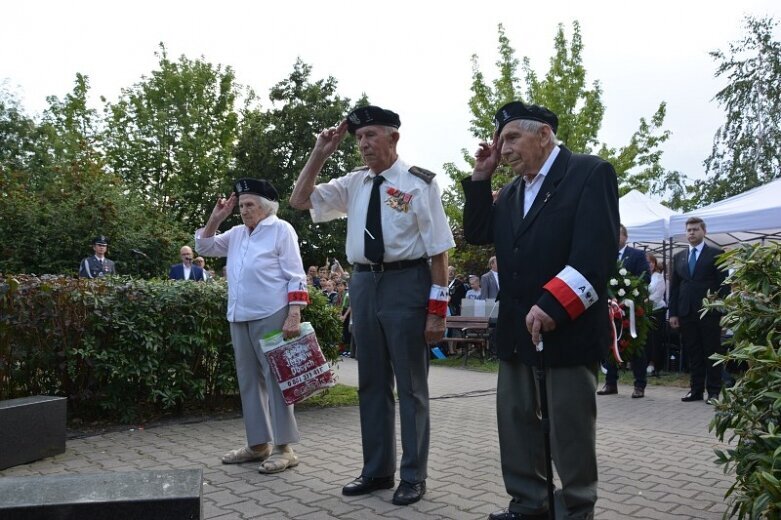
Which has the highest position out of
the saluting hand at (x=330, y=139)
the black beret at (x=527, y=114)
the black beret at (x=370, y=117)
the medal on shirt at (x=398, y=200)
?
the black beret at (x=370, y=117)

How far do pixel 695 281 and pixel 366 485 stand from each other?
6160 mm

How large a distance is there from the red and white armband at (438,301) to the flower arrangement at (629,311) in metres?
4.36

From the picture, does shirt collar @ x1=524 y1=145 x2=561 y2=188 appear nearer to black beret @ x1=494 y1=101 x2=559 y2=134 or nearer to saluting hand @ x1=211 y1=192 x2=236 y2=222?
black beret @ x1=494 y1=101 x2=559 y2=134

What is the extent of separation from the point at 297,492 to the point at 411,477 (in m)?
0.78

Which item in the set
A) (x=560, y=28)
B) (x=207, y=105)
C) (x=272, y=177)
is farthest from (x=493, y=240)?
(x=207, y=105)

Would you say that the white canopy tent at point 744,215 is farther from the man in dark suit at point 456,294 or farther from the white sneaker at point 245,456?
the white sneaker at point 245,456

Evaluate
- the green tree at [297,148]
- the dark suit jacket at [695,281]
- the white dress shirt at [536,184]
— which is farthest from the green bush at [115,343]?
the green tree at [297,148]

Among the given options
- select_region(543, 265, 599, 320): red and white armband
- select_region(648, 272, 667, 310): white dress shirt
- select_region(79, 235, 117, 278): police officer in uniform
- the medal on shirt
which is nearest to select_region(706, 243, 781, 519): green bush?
select_region(543, 265, 599, 320): red and white armband

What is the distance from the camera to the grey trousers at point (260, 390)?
5152mm

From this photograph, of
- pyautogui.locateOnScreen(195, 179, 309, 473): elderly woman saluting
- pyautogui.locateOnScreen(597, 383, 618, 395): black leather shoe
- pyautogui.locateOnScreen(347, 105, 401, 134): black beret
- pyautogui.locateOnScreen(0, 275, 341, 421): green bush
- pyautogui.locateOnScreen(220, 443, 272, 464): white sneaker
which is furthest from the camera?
pyautogui.locateOnScreen(597, 383, 618, 395): black leather shoe

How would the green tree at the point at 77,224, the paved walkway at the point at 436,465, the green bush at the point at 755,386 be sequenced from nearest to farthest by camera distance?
the green bush at the point at 755,386
the paved walkway at the point at 436,465
the green tree at the point at 77,224

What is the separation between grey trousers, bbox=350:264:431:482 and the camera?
14.3ft

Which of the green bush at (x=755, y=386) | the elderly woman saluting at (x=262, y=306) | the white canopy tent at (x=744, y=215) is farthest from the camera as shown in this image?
the white canopy tent at (x=744, y=215)

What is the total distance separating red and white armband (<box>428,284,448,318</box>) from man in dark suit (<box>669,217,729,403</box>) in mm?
5573
